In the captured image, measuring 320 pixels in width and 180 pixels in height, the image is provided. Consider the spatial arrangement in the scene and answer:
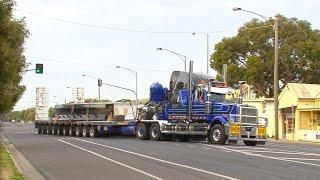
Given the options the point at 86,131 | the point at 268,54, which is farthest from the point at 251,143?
the point at 268,54

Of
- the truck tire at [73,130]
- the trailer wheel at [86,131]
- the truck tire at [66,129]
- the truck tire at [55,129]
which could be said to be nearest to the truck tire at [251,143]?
the trailer wheel at [86,131]

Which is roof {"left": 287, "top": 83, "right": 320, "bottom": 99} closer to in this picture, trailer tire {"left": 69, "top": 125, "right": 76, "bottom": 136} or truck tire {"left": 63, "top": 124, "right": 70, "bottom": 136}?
trailer tire {"left": 69, "top": 125, "right": 76, "bottom": 136}

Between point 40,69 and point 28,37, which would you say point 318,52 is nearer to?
point 40,69

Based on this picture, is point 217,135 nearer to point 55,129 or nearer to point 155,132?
point 155,132

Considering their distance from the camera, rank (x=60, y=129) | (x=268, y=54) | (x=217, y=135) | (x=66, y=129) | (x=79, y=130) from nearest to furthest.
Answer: (x=217, y=135)
(x=79, y=130)
(x=66, y=129)
(x=60, y=129)
(x=268, y=54)

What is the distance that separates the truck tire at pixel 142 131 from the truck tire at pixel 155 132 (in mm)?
414

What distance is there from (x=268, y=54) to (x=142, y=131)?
3184cm

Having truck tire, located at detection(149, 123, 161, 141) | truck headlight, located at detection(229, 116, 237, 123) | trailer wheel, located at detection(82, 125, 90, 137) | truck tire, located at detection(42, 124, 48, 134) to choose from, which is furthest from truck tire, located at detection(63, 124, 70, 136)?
truck headlight, located at detection(229, 116, 237, 123)

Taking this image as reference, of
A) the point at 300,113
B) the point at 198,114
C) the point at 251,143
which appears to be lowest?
the point at 251,143

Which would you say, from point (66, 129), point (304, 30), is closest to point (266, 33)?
point (304, 30)

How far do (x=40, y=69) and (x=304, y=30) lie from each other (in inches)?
1327

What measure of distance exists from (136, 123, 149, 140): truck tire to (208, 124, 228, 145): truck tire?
586 centimetres

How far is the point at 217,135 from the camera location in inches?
1298

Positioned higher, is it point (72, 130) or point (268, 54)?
point (268, 54)
